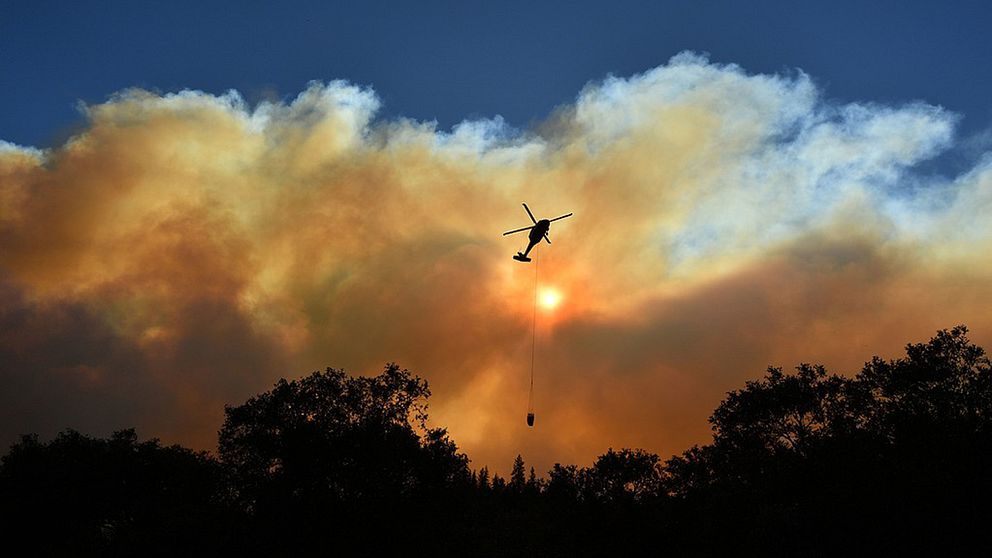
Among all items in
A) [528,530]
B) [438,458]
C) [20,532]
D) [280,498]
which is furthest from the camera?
[528,530]

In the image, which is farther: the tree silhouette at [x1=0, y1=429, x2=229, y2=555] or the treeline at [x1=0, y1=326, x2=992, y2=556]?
the tree silhouette at [x1=0, y1=429, x2=229, y2=555]

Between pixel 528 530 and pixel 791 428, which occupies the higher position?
pixel 791 428

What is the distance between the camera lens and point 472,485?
177ft

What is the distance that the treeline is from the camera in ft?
133

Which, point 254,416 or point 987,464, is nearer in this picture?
point 987,464

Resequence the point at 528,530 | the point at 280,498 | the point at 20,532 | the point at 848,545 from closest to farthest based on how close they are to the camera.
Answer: the point at 848,545
the point at 280,498
the point at 20,532
the point at 528,530

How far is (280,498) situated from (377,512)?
26.0 feet

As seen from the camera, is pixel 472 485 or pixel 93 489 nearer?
pixel 472 485

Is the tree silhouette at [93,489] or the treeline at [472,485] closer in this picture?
the treeline at [472,485]

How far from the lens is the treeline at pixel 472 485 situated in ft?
133

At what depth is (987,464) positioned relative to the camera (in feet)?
139

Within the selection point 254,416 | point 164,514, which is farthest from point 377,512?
point 164,514

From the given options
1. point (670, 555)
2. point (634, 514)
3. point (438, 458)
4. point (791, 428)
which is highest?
point (791, 428)

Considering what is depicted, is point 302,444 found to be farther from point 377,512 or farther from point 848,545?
point 848,545
